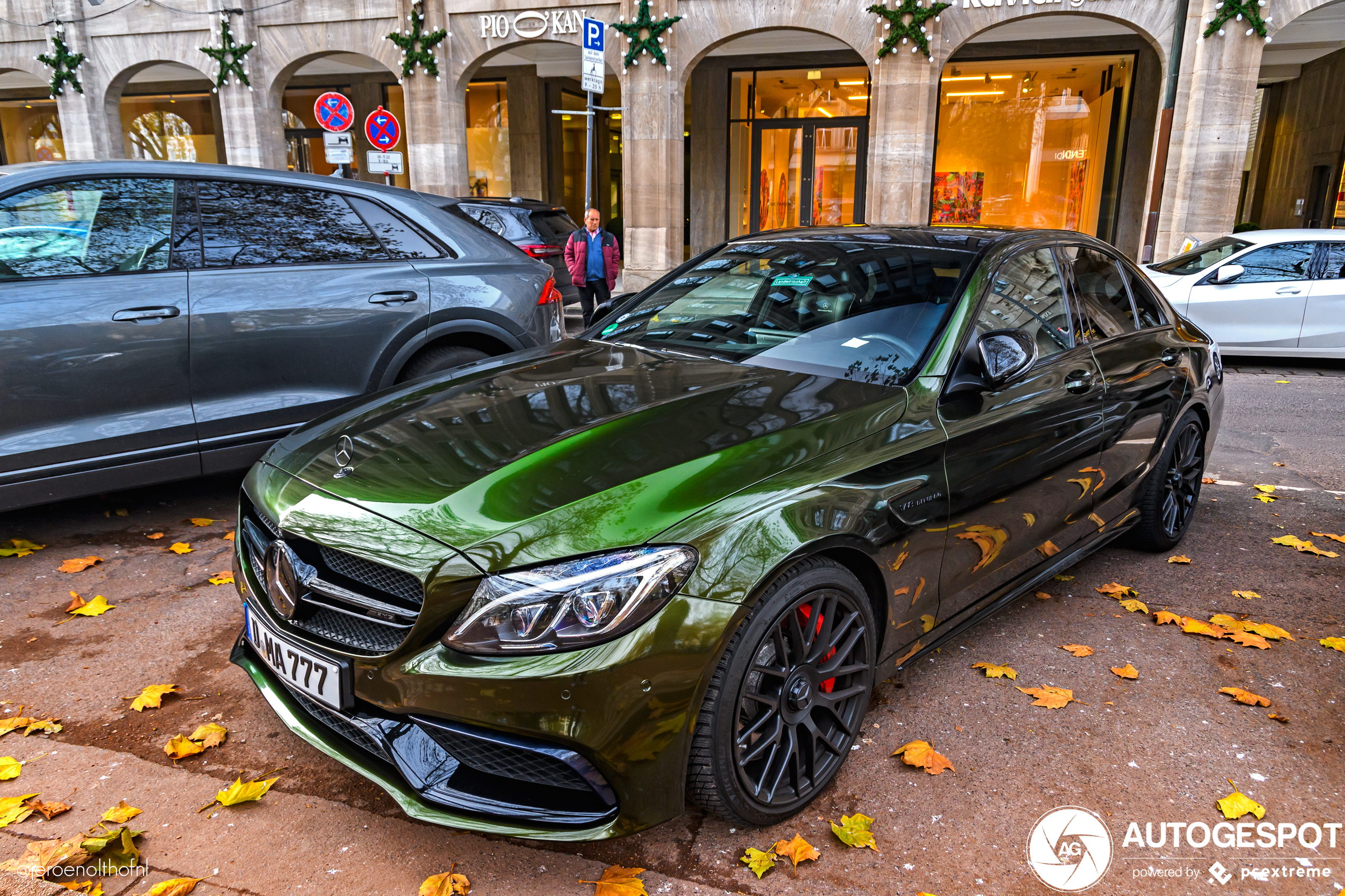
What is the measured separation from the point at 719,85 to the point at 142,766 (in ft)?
66.8

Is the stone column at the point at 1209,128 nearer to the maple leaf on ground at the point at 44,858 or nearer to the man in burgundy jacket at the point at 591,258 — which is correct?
the man in burgundy jacket at the point at 591,258

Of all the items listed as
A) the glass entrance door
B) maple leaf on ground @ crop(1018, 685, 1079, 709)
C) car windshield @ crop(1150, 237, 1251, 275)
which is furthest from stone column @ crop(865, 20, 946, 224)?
maple leaf on ground @ crop(1018, 685, 1079, 709)

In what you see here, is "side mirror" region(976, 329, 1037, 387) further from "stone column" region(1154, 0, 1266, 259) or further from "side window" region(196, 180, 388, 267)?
"stone column" region(1154, 0, 1266, 259)

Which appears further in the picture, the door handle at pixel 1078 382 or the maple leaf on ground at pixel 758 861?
the door handle at pixel 1078 382

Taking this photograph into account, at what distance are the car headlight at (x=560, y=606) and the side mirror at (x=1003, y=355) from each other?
4.84 feet

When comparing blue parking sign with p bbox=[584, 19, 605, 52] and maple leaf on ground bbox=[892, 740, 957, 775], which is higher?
blue parking sign with p bbox=[584, 19, 605, 52]

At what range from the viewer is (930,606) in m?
2.92

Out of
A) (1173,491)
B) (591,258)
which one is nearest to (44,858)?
(1173,491)

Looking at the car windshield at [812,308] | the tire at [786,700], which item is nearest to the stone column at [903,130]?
the car windshield at [812,308]

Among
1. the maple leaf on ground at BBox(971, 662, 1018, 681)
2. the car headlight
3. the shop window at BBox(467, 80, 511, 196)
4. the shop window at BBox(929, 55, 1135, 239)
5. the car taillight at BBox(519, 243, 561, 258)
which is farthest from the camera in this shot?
the shop window at BBox(467, 80, 511, 196)

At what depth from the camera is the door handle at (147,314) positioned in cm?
416

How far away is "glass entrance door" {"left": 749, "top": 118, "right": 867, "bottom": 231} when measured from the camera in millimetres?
19953

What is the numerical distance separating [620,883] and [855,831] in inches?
26.6

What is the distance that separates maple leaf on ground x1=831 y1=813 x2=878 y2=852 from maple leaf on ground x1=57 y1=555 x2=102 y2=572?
12.0 ft
